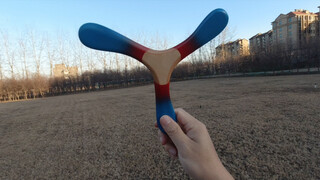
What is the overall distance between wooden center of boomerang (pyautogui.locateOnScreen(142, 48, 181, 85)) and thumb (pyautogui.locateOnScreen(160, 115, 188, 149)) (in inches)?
7.3

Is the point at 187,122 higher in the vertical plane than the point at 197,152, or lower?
higher

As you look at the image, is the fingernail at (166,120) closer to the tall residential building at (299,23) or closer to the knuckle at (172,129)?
the knuckle at (172,129)

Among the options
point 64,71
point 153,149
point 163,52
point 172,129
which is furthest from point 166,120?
point 64,71

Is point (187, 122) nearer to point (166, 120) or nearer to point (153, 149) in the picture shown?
point (166, 120)

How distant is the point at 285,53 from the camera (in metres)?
19.9

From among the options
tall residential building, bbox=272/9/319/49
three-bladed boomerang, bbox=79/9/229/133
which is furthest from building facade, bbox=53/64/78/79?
tall residential building, bbox=272/9/319/49

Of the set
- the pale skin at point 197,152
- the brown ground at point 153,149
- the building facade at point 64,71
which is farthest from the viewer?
the building facade at point 64,71

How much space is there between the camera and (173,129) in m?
0.78

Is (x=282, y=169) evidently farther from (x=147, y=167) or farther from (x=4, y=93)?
(x=4, y=93)

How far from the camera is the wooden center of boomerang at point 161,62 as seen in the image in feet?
2.71

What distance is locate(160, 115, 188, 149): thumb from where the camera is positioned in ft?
2.55

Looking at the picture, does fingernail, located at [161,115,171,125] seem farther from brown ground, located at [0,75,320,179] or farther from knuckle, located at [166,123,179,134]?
brown ground, located at [0,75,320,179]

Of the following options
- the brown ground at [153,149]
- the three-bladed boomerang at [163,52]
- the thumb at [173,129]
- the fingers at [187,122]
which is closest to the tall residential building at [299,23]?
the brown ground at [153,149]

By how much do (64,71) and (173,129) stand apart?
27.9 metres
